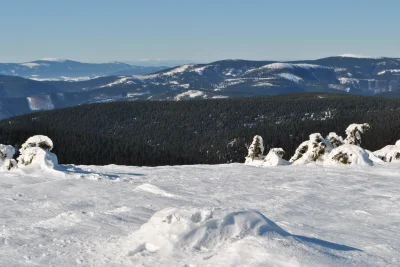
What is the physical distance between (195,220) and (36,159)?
1646 cm

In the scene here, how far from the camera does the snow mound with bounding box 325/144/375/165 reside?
3281 cm

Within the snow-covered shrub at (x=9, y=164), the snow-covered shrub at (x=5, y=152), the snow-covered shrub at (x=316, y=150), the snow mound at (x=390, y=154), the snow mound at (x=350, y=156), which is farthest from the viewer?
the snow mound at (x=390, y=154)

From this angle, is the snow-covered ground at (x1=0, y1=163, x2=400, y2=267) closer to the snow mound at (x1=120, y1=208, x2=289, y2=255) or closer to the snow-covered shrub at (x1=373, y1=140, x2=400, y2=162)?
the snow mound at (x1=120, y1=208, x2=289, y2=255)

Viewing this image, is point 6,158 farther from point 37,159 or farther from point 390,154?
point 390,154

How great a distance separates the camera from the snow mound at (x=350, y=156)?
32.8m

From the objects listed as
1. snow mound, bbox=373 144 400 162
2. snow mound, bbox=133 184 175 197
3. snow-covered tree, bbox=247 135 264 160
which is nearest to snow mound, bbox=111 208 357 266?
snow mound, bbox=133 184 175 197

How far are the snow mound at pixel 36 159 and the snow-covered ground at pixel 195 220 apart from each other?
669mm

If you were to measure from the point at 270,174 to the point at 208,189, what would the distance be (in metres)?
7.69

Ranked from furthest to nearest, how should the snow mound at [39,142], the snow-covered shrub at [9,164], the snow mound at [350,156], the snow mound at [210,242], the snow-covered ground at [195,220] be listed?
the snow mound at [350,156] < the snow mound at [39,142] < the snow-covered shrub at [9,164] < the snow-covered ground at [195,220] < the snow mound at [210,242]

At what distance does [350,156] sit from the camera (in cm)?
3306

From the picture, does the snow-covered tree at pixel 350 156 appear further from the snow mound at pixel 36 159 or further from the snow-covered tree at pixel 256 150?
the snow mound at pixel 36 159

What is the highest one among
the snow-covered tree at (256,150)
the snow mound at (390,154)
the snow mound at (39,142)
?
the snow mound at (39,142)

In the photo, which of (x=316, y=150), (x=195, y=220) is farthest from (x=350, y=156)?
(x=195, y=220)

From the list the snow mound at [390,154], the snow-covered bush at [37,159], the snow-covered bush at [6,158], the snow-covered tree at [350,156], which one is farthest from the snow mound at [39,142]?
the snow mound at [390,154]
